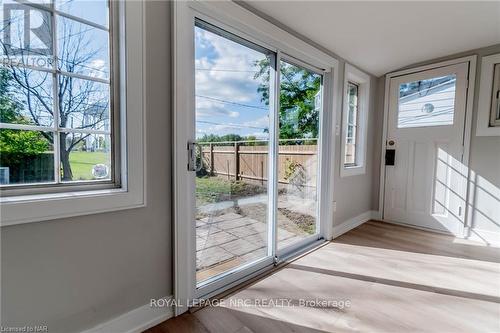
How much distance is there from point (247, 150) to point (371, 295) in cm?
136

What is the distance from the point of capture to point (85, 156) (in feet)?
3.83

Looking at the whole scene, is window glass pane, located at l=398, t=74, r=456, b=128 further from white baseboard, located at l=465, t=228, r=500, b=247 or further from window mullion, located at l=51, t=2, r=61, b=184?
window mullion, located at l=51, t=2, r=61, b=184

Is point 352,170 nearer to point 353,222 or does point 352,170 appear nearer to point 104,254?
point 353,222

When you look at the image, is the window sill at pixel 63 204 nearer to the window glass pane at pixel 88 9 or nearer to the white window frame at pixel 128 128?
the white window frame at pixel 128 128

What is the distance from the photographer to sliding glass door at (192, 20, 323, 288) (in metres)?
1.63

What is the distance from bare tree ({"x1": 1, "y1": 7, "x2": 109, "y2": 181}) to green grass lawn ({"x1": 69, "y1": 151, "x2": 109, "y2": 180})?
2 cm

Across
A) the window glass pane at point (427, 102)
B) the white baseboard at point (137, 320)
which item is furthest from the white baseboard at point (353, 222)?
the white baseboard at point (137, 320)

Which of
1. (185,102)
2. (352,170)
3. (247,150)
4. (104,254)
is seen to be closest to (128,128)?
(185,102)

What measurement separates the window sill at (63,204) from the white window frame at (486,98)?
336 centimetres

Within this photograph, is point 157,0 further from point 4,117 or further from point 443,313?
point 443,313

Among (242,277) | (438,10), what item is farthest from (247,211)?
(438,10)

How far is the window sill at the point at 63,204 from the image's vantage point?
932 mm

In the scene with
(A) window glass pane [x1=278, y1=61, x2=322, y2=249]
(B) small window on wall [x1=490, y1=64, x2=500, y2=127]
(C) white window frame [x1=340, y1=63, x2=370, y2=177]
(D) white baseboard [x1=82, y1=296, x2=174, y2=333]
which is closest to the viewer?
(D) white baseboard [x1=82, y1=296, x2=174, y2=333]

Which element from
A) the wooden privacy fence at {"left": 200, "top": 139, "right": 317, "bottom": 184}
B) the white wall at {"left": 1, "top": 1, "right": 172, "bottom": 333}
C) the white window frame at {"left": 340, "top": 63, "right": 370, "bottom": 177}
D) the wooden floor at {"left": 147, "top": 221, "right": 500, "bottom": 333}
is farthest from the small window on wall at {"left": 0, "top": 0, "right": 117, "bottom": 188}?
the white window frame at {"left": 340, "top": 63, "right": 370, "bottom": 177}
